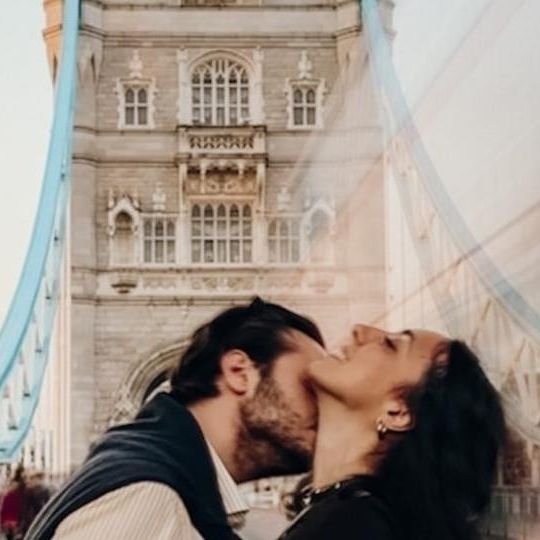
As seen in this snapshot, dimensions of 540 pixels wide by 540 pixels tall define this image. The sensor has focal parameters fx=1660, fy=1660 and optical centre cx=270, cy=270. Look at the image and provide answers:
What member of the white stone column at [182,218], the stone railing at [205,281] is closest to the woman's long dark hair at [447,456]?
the stone railing at [205,281]

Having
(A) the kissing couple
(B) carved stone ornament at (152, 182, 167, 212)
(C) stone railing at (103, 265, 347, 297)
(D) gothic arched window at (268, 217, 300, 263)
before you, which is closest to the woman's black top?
(A) the kissing couple

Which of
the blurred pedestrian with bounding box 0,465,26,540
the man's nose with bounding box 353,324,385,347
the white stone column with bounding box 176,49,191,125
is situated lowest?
the blurred pedestrian with bounding box 0,465,26,540

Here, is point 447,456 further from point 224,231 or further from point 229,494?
point 224,231

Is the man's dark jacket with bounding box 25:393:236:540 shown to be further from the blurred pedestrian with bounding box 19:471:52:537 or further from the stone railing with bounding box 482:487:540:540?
the blurred pedestrian with bounding box 19:471:52:537

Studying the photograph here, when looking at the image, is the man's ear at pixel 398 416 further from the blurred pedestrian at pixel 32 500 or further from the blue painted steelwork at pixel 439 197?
the blurred pedestrian at pixel 32 500

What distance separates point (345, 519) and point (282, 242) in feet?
9.43

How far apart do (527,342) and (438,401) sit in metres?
0.59

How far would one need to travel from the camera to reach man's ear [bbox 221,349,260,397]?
0.73 metres

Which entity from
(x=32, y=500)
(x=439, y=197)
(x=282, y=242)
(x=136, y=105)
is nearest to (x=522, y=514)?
(x=439, y=197)

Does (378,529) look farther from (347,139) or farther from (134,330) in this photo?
(134,330)

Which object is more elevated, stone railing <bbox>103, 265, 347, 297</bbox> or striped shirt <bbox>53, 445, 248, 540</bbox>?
stone railing <bbox>103, 265, 347, 297</bbox>

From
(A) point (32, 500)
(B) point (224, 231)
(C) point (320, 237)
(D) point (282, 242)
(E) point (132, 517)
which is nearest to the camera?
(E) point (132, 517)

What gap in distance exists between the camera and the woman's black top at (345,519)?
64 centimetres

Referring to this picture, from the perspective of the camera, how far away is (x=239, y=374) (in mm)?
738
